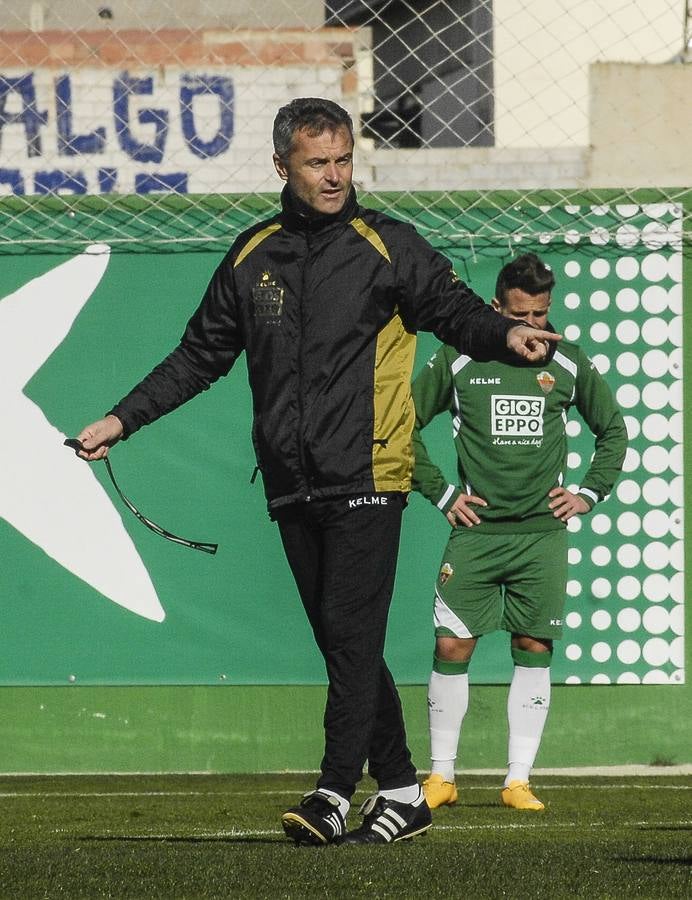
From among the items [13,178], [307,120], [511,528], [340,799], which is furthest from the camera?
[13,178]

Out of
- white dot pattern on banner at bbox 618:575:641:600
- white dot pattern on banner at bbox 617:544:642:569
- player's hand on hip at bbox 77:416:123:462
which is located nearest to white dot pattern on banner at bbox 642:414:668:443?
white dot pattern on banner at bbox 617:544:642:569

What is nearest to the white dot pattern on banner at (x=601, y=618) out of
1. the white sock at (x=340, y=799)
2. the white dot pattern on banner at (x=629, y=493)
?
the white dot pattern on banner at (x=629, y=493)

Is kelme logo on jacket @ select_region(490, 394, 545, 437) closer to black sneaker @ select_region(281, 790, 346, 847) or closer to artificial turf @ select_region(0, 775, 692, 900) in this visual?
artificial turf @ select_region(0, 775, 692, 900)

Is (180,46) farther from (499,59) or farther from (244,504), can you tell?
(244,504)

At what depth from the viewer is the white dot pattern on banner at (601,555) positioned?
8.02 metres

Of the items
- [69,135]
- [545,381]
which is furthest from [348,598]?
[69,135]

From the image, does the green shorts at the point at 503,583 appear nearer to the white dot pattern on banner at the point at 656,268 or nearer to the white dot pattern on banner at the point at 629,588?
A: the white dot pattern on banner at the point at 629,588

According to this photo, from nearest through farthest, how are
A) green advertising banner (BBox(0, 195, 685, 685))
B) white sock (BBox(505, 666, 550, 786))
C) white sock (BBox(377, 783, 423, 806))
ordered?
white sock (BBox(377, 783, 423, 806))
white sock (BBox(505, 666, 550, 786))
green advertising banner (BBox(0, 195, 685, 685))

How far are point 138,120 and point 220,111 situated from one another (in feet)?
1.88

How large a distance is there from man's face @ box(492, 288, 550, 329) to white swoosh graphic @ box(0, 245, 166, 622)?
6.78 ft

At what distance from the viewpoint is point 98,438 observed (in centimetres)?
480

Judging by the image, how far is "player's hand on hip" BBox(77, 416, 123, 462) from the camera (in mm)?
4785

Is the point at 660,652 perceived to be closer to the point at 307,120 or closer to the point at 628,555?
the point at 628,555

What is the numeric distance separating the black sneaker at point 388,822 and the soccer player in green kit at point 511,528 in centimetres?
198
